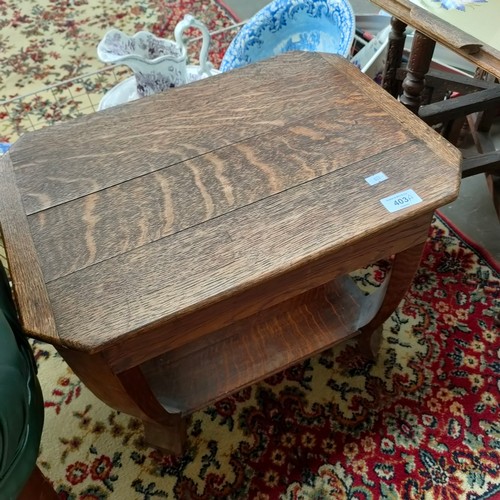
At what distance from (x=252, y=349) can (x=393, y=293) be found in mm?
258

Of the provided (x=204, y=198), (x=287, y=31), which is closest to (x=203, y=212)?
(x=204, y=198)

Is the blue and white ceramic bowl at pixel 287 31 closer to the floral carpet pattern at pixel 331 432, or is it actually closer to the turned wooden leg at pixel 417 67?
the turned wooden leg at pixel 417 67

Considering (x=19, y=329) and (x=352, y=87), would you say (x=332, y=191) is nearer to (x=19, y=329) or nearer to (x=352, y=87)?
(x=352, y=87)

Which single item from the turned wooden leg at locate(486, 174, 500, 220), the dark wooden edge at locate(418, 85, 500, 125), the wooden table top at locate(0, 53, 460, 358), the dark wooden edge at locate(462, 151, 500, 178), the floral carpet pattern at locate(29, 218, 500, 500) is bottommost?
the floral carpet pattern at locate(29, 218, 500, 500)

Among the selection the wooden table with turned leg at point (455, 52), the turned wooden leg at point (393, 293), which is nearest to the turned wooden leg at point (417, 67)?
the wooden table with turned leg at point (455, 52)

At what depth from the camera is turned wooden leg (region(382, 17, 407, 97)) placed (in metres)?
A: 1.09

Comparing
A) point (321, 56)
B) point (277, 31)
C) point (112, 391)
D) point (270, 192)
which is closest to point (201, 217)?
point (270, 192)

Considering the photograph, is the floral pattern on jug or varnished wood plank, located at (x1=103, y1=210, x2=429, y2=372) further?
the floral pattern on jug

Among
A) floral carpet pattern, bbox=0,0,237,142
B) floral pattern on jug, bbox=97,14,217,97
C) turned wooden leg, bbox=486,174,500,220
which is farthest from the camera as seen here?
floral carpet pattern, bbox=0,0,237,142

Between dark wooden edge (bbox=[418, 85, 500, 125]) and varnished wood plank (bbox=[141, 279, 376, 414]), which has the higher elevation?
dark wooden edge (bbox=[418, 85, 500, 125])

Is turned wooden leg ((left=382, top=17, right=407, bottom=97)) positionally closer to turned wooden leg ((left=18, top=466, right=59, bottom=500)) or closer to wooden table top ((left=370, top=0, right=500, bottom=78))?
wooden table top ((left=370, top=0, right=500, bottom=78))

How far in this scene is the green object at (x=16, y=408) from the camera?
1.86ft

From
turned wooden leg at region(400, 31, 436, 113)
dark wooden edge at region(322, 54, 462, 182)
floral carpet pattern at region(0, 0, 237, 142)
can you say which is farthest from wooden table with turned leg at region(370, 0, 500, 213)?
floral carpet pattern at region(0, 0, 237, 142)

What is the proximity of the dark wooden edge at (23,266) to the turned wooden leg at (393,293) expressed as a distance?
0.50 meters
